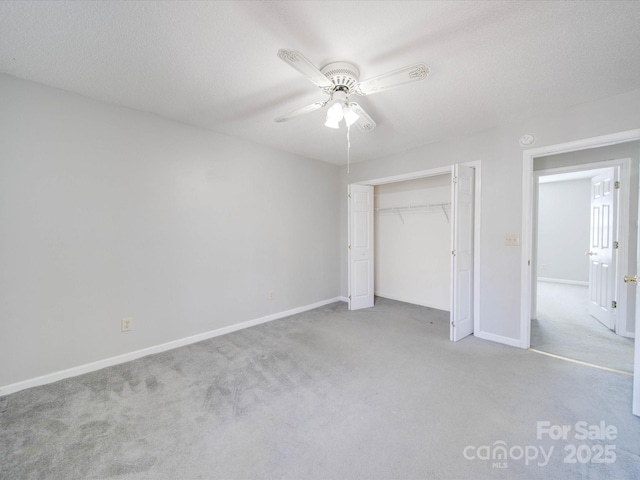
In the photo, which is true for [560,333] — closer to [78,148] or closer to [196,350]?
[196,350]

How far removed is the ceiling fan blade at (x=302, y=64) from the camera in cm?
139

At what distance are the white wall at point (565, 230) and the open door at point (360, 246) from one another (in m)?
5.08

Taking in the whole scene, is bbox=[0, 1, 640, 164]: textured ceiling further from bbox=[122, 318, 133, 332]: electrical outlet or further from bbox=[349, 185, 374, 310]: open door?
bbox=[122, 318, 133, 332]: electrical outlet

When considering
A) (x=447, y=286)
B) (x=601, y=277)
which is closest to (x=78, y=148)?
(x=447, y=286)

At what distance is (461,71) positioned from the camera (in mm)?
2018

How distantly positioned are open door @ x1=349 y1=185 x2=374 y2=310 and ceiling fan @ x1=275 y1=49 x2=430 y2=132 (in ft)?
7.18

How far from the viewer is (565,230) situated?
6371mm

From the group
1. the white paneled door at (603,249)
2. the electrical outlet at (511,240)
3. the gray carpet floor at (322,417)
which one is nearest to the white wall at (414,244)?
the electrical outlet at (511,240)

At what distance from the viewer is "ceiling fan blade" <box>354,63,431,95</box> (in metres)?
1.51

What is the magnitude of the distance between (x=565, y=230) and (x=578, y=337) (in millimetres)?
4417

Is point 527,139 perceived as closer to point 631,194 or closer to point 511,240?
point 511,240

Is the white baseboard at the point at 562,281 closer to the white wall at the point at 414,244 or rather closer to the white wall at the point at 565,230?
the white wall at the point at 565,230

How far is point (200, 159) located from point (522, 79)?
319 centimetres

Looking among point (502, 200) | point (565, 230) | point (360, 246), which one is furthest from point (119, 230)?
point (565, 230)
